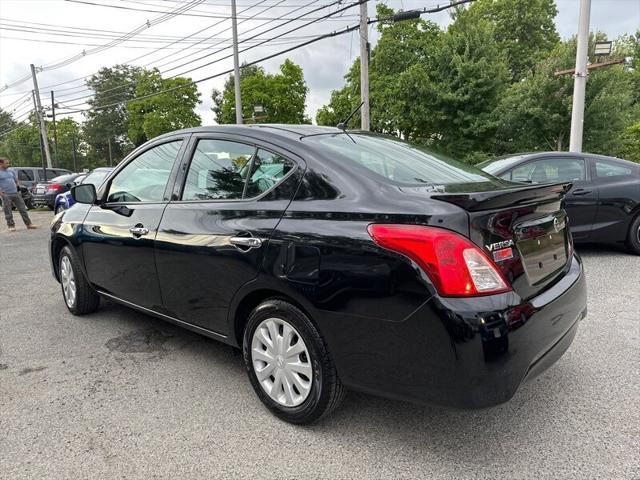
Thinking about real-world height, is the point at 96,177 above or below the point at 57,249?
above

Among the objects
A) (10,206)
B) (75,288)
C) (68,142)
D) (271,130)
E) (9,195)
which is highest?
(68,142)

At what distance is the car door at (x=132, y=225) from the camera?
318 centimetres

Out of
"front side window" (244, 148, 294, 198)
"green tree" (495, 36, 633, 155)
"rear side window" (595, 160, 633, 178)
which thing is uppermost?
Answer: "green tree" (495, 36, 633, 155)

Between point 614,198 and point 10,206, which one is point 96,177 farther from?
point 614,198

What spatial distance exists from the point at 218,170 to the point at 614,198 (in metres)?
5.32

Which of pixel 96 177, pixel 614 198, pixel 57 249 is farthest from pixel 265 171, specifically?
pixel 96 177

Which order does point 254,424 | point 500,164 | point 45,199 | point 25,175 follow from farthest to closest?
point 25,175 → point 45,199 → point 500,164 → point 254,424

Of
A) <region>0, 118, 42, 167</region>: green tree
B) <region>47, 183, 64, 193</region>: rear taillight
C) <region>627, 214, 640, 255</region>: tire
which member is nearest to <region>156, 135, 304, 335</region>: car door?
<region>627, 214, 640, 255</region>: tire

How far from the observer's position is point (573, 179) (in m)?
6.04

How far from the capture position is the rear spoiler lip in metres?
1.93

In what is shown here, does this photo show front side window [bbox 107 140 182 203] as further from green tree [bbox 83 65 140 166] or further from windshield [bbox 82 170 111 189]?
green tree [bbox 83 65 140 166]

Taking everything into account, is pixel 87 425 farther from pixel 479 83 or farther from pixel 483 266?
pixel 479 83

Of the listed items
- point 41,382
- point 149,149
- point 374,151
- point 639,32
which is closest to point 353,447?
point 374,151

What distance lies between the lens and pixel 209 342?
11.9ft
